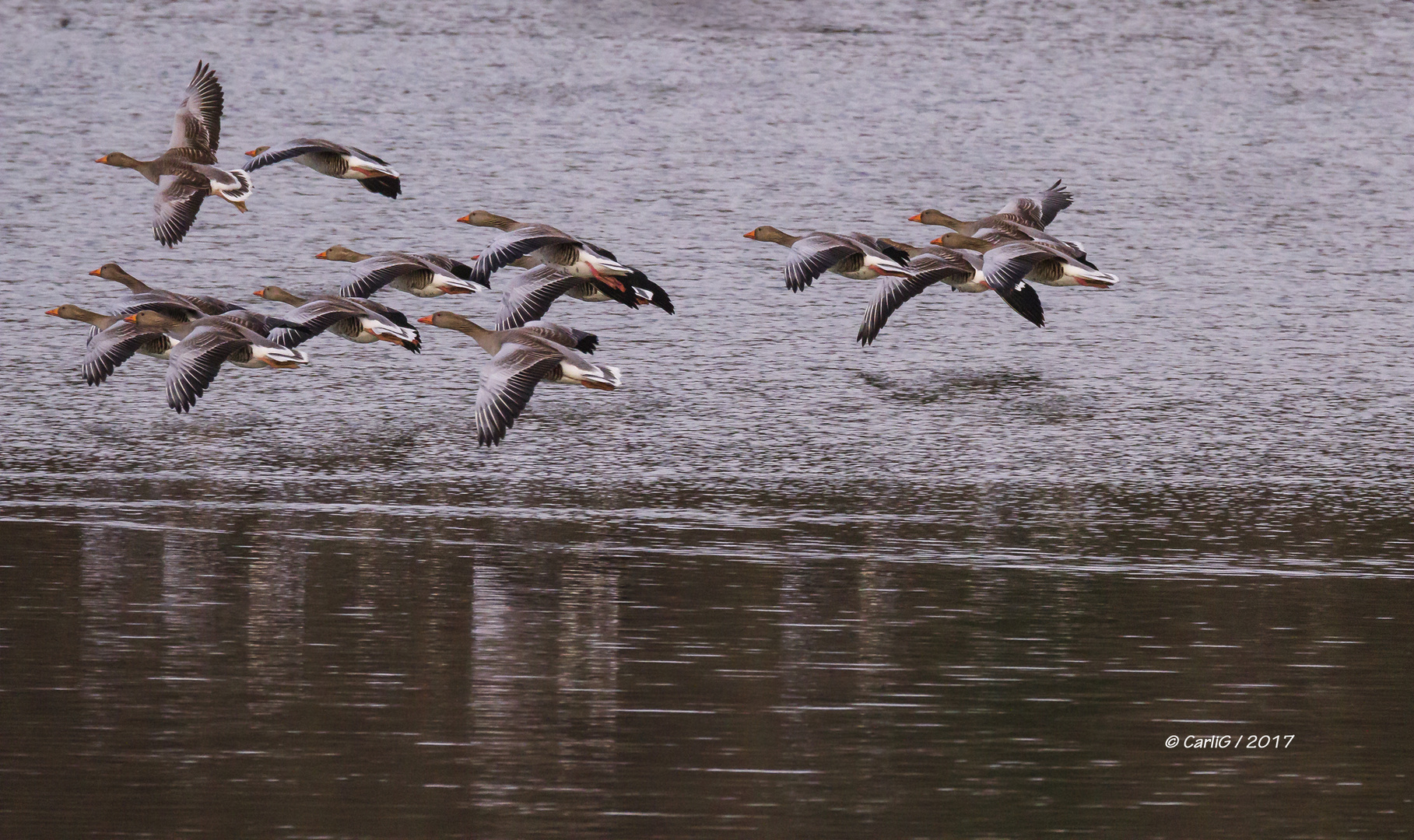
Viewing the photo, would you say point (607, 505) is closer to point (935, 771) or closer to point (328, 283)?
point (935, 771)

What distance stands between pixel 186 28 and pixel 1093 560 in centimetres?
1553

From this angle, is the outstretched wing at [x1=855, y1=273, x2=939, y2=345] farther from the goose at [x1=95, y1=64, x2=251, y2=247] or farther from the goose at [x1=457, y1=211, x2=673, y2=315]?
the goose at [x1=95, y1=64, x2=251, y2=247]

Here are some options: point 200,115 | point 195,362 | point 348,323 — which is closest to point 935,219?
point 348,323

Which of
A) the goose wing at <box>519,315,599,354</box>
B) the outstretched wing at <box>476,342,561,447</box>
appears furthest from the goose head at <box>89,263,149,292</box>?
the outstretched wing at <box>476,342,561,447</box>

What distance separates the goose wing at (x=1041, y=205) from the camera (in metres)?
16.3

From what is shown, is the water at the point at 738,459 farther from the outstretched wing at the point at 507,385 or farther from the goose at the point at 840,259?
the goose at the point at 840,259

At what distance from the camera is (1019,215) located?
16297mm

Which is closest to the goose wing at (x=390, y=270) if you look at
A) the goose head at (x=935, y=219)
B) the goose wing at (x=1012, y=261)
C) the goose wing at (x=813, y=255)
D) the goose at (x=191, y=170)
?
the goose at (x=191, y=170)

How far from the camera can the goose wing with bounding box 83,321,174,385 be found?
13.1m

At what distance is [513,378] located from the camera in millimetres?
11883

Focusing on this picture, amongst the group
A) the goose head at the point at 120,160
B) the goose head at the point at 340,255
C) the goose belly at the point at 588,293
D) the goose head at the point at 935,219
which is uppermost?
the goose head at the point at 120,160

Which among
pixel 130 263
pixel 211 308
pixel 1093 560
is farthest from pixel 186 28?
pixel 1093 560

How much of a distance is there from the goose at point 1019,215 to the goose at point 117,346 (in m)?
5.47

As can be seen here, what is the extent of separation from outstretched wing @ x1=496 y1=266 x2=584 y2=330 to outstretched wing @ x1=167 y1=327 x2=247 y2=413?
6.05 ft
